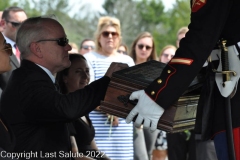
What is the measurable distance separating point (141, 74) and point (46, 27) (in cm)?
96

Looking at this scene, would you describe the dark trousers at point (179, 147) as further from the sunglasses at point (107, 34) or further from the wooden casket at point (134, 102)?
the wooden casket at point (134, 102)

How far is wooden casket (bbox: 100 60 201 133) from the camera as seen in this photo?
355 centimetres

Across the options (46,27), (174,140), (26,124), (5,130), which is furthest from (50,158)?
(174,140)

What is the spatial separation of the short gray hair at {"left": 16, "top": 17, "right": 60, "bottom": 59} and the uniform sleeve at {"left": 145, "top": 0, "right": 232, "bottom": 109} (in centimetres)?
125

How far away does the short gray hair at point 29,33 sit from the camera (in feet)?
14.6

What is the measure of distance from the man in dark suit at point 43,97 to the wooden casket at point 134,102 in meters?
0.25

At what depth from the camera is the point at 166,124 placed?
3541mm

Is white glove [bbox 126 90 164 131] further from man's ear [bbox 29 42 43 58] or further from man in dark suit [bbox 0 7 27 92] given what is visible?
man in dark suit [bbox 0 7 27 92]

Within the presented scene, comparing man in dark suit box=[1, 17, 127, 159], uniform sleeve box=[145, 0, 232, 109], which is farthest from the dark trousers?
uniform sleeve box=[145, 0, 232, 109]

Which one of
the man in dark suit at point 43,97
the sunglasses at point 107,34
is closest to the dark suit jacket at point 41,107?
the man in dark suit at point 43,97

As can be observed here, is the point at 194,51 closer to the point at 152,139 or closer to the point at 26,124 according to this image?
the point at 26,124

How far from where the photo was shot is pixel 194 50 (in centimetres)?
347

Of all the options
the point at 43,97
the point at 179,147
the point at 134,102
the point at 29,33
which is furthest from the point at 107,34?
the point at 134,102

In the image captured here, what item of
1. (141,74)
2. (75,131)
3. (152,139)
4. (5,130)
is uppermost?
(141,74)
